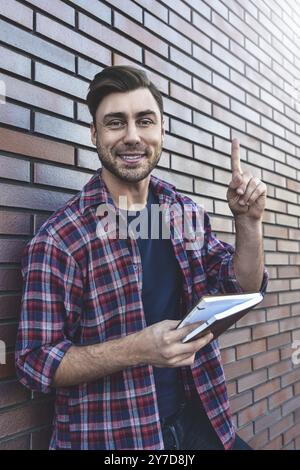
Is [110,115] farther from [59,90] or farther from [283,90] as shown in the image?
[283,90]

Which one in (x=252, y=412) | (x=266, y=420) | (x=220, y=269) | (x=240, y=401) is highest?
(x=220, y=269)

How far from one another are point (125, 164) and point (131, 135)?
109 mm

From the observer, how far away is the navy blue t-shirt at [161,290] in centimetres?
175

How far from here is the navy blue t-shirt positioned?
5.73 ft

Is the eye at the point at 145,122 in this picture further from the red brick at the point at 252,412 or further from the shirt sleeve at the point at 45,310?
the red brick at the point at 252,412

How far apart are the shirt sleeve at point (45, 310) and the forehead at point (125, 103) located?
0.56m

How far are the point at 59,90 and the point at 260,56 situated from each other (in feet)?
6.70

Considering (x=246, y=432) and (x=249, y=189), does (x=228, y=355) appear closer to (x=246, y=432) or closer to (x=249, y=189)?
(x=246, y=432)

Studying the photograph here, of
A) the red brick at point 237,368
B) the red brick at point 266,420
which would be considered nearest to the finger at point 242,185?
the red brick at point 237,368

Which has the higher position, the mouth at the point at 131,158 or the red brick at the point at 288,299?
the mouth at the point at 131,158

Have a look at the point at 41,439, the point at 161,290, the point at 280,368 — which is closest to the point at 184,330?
the point at 161,290

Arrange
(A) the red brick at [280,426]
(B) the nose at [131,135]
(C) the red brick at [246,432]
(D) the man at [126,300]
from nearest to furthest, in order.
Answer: (D) the man at [126,300] < (B) the nose at [131,135] < (C) the red brick at [246,432] < (A) the red brick at [280,426]

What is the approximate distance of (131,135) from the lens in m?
1.74

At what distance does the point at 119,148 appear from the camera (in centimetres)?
176
